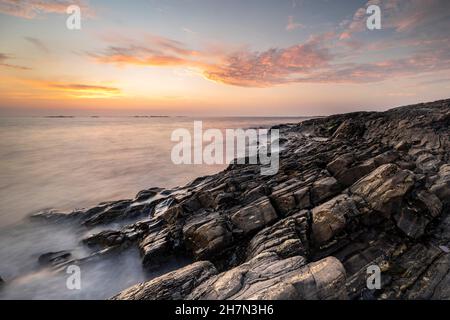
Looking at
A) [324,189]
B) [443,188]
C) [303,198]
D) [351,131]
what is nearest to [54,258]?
[303,198]

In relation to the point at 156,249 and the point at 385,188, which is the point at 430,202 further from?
the point at 156,249

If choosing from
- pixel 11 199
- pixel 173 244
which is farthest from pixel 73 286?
pixel 11 199

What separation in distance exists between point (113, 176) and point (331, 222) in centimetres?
2136

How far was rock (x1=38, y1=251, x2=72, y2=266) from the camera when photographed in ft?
33.2

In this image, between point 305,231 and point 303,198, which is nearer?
point 305,231

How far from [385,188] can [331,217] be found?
2427mm

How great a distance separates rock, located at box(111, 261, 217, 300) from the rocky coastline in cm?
3

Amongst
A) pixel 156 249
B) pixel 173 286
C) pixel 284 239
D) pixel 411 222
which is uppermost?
pixel 411 222

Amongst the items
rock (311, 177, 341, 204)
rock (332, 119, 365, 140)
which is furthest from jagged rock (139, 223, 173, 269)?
rock (332, 119, 365, 140)

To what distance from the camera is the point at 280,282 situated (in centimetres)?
507

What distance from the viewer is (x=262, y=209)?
30.8 feet

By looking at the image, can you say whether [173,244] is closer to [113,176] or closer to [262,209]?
[262,209]

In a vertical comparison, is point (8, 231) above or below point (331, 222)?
below

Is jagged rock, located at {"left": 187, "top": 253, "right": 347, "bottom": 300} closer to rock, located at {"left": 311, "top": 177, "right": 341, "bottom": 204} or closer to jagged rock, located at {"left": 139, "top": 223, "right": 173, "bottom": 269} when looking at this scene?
jagged rock, located at {"left": 139, "top": 223, "right": 173, "bottom": 269}
